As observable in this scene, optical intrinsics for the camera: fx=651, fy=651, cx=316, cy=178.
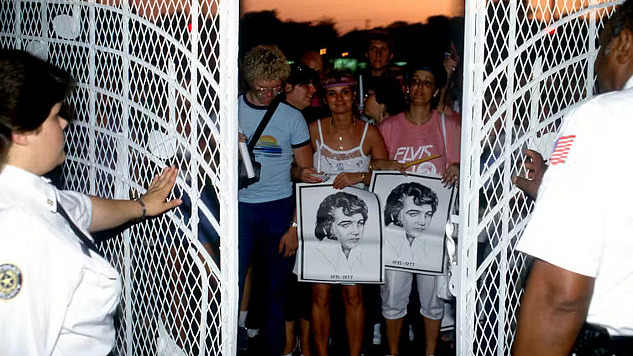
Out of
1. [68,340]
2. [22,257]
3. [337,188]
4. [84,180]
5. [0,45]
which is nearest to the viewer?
[22,257]

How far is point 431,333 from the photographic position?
203 inches

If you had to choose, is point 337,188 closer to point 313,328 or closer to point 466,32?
point 313,328

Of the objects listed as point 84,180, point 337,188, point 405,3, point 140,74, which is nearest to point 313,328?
point 337,188

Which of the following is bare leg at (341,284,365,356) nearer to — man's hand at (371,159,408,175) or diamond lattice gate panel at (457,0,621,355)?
man's hand at (371,159,408,175)

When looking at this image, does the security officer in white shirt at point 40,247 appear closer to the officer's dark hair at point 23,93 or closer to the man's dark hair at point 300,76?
the officer's dark hair at point 23,93

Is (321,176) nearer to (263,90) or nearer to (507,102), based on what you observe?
(263,90)

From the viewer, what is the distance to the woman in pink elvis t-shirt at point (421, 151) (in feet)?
16.6

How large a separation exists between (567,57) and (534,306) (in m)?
2.21

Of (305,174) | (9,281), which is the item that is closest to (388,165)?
(305,174)

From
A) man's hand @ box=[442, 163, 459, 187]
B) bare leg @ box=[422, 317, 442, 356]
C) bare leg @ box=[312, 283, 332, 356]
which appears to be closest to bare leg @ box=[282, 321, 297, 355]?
bare leg @ box=[312, 283, 332, 356]

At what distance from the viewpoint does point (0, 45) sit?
414 centimetres

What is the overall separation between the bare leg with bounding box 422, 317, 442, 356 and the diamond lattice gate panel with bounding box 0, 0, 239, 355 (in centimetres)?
204

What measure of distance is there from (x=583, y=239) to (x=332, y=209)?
310 centimetres

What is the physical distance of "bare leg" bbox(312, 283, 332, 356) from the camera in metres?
5.00
